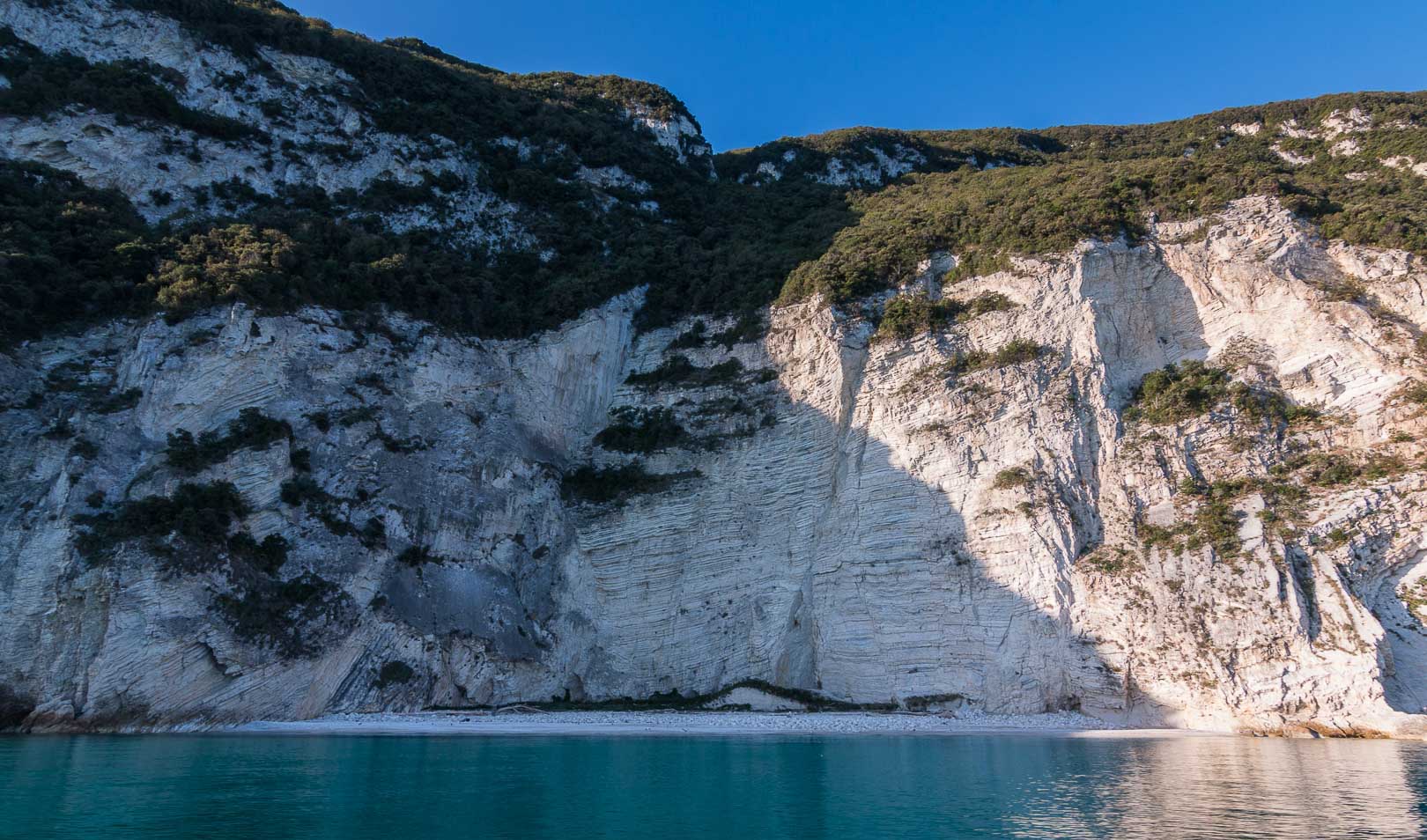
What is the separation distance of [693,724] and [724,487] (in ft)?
27.2

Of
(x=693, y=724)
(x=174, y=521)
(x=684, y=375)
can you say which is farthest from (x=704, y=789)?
(x=684, y=375)

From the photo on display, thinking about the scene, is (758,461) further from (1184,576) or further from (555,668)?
(1184,576)

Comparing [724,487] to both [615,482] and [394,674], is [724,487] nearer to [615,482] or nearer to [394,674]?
[615,482]

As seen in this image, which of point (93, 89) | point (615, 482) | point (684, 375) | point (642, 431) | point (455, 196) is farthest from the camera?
point (455, 196)

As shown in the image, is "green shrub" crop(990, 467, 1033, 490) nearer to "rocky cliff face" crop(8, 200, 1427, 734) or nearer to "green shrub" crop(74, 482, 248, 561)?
"rocky cliff face" crop(8, 200, 1427, 734)

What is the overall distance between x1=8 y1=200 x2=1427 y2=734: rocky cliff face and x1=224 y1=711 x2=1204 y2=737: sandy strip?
0.67m

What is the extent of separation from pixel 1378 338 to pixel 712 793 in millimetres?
22231

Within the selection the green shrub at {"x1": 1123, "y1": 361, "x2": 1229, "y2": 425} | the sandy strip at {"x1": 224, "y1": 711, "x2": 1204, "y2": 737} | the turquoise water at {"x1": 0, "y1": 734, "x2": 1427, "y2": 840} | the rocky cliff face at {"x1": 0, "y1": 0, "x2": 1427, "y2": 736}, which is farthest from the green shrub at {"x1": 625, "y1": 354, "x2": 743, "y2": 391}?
the turquoise water at {"x1": 0, "y1": 734, "x2": 1427, "y2": 840}

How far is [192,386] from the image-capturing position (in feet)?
80.9

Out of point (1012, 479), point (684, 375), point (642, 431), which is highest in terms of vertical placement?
point (684, 375)

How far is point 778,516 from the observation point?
91.9 ft

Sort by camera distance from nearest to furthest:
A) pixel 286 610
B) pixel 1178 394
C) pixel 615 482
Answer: pixel 286 610
pixel 1178 394
pixel 615 482

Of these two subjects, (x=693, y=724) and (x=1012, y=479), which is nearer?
(x=693, y=724)

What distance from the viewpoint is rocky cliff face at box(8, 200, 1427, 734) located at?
20.8 m
